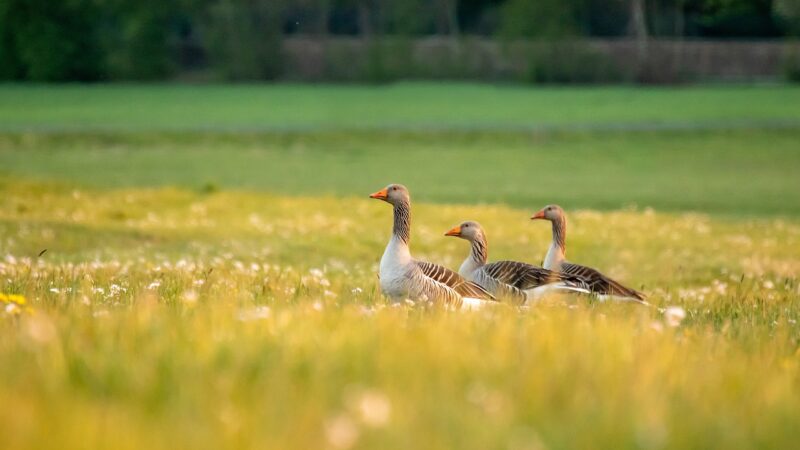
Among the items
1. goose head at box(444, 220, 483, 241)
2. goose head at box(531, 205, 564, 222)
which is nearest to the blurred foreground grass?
goose head at box(444, 220, 483, 241)

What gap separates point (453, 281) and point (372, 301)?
2.36 feet

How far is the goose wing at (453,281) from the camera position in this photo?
966 centimetres

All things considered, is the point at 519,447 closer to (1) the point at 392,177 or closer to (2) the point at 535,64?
(1) the point at 392,177

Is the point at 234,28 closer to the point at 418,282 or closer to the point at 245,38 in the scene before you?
the point at 245,38

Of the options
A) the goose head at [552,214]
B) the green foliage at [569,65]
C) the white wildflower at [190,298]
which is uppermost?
the white wildflower at [190,298]

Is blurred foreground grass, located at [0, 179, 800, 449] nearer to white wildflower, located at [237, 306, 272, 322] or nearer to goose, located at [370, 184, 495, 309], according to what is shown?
white wildflower, located at [237, 306, 272, 322]

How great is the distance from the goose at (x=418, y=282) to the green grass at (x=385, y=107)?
53.7 meters

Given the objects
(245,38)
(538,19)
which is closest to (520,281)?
(538,19)

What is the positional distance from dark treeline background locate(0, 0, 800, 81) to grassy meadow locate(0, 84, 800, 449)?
46.1 metres

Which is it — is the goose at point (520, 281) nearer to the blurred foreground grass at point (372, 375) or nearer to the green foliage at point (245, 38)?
the blurred foreground grass at point (372, 375)

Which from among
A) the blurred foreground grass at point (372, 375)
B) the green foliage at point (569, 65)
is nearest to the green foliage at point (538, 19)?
the green foliage at point (569, 65)

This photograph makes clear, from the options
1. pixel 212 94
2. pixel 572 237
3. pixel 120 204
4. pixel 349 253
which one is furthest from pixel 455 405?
pixel 212 94

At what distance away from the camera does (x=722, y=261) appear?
1995cm

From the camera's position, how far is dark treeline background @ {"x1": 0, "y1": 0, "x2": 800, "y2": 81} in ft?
344
